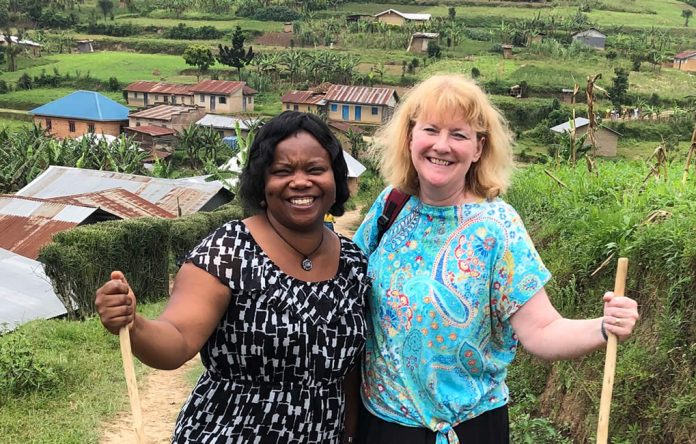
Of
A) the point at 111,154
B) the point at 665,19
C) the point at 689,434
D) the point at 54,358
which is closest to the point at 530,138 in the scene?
the point at 111,154

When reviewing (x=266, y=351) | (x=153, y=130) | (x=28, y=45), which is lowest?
(x=153, y=130)

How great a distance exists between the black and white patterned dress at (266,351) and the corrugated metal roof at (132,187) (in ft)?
55.8

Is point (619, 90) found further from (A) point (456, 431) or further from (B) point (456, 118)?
(A) point (456, 431)

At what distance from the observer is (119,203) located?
16.4 m

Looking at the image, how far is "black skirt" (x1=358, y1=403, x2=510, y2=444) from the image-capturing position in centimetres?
202

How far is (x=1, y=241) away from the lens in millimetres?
13828

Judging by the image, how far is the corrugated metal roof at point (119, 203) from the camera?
15555 millimetres

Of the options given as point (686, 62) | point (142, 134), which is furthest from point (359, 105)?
point (686, 62)

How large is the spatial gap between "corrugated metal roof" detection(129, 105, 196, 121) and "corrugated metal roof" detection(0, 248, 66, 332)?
25.7m

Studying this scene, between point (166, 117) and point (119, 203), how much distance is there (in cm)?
2170

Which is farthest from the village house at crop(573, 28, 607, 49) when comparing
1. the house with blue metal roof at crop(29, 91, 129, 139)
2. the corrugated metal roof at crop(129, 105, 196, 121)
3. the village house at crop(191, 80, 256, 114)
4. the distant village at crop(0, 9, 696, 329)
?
the house with blue metal roof at crop(29, 91, 129, 139)

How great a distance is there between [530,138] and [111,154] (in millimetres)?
21015

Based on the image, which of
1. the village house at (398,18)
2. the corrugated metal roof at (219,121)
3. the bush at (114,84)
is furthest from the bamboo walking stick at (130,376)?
the village house at (398,18)

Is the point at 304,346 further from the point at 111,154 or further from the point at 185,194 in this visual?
the point at 111,154
